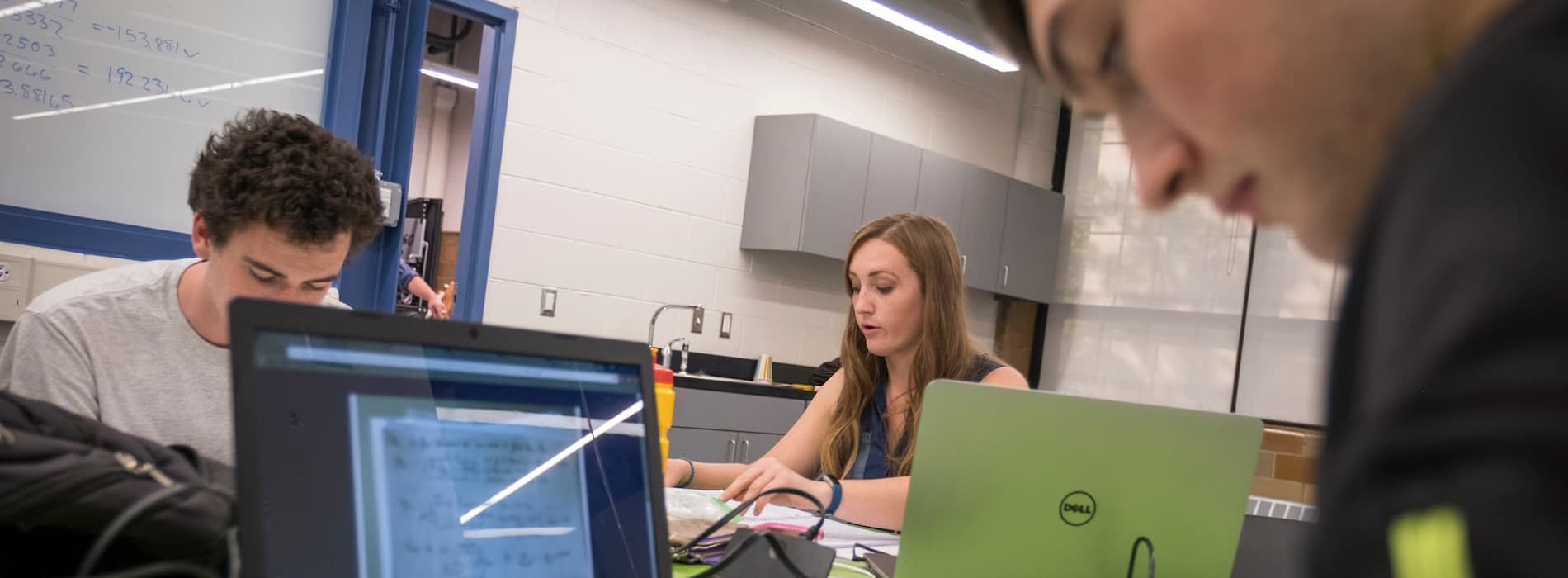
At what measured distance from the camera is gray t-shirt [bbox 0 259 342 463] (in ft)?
5.32

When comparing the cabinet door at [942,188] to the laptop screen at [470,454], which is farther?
the cabinet door at [942,188]

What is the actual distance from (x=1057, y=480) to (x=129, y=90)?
264 centimetres

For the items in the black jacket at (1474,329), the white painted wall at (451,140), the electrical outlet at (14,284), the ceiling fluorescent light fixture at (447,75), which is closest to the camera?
the black jacket at (1474,329)

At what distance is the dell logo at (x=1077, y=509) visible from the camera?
4.25 ft

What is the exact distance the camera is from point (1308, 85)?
0.27 meters

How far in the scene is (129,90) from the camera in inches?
113

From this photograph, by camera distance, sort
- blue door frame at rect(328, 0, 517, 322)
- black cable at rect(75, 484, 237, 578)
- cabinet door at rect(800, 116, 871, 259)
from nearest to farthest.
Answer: black cable at rect(75, 484, 237, 578) → blue door frame at rect(328, 0, 517, 322) → cabinet door at rect(800, 116, 871, 259)

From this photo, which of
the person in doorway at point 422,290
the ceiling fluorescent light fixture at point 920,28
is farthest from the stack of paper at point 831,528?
the ceiling fluorescent light fixture at point 920,28

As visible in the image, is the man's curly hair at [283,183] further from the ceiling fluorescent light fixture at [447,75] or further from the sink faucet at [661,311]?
the ceiling fluorescent light fixture at [447,75]

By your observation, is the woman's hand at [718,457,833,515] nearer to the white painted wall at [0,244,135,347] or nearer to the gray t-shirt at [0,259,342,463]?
the gray t-shirt at [0,259,342,463]

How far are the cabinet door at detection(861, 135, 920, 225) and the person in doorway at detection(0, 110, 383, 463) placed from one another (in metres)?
3.66

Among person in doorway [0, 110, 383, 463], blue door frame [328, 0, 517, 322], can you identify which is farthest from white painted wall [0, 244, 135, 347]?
person in doorway [0, 110, 383, 463]

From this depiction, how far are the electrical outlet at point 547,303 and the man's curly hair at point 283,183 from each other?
266cm

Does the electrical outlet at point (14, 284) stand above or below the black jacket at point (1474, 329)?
below
